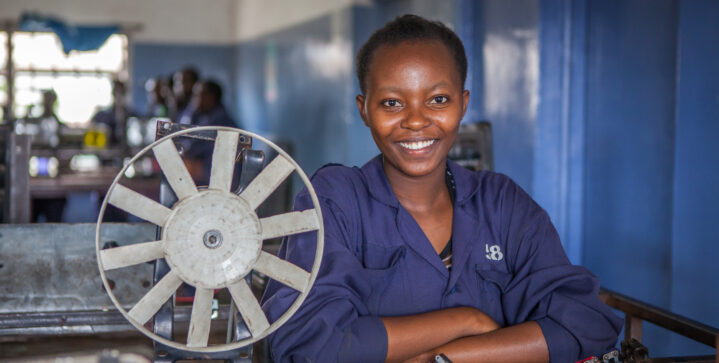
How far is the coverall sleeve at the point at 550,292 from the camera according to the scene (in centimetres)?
122

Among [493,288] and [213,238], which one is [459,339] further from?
[213,238]

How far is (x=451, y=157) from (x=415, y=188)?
793 mm

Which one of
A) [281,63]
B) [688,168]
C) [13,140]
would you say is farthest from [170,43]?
[688,168]

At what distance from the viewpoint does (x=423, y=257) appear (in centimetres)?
128

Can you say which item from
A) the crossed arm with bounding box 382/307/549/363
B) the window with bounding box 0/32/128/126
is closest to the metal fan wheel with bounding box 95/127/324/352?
the crossed arm with bounding box 382/307/549/363

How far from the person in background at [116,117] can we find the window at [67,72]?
6.01ft

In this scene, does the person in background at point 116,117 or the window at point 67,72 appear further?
the window at point 67,72

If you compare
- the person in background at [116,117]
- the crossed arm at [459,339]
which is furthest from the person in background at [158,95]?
the crossed arm at [459,339]

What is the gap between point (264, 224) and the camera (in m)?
1.08

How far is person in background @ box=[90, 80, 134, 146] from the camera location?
6.17 meters

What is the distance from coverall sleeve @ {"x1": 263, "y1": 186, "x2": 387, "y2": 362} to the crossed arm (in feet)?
0.12

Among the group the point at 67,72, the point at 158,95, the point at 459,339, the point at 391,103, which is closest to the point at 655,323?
the point at 459,339

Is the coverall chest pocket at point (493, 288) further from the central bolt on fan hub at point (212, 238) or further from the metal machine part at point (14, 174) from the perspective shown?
the metal machine part at point (14, 174)

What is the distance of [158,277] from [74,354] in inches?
17.0
